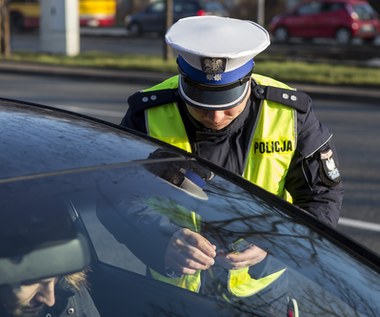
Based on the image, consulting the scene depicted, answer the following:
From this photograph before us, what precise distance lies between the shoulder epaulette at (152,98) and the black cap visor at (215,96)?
0.14 metres

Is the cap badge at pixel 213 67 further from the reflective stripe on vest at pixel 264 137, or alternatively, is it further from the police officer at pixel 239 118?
the reflective stripe on vest at pixel 264 137

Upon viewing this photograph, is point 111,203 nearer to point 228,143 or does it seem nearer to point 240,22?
point 228,143

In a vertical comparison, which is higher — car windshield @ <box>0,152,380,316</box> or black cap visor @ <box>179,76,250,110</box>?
black cap visor @ <box>179,76,250,110</box>

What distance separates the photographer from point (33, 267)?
205 cm

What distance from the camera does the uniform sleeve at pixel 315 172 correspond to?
9.70ft

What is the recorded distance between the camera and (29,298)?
2027 millimetres

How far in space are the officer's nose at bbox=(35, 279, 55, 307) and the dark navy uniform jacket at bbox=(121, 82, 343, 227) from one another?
3.07 ft

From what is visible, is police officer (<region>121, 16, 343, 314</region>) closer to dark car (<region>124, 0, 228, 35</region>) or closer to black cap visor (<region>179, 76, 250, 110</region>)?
black cap visor (<region>179, 76, 250, 110</region>)

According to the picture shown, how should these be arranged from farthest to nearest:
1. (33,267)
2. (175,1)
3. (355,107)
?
(175,1)
(355,107)
(33,267)

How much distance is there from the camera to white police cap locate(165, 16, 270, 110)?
276 centimetres

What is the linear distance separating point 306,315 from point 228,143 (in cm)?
83

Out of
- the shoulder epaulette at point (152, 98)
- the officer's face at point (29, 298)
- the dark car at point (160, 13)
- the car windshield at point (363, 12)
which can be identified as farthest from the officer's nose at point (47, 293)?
the dark car at point (160, 13)

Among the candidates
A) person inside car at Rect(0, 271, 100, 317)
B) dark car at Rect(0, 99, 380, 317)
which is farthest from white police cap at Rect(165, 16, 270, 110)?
person inside car at Rect(0, 271, 100, 317)

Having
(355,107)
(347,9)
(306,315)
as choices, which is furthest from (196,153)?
(347,9)
